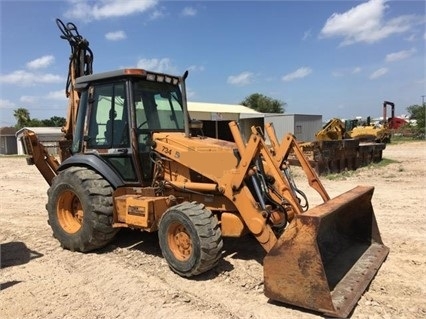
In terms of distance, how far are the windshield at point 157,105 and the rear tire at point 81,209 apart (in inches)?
40.3

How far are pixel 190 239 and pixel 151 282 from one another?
2.09ft

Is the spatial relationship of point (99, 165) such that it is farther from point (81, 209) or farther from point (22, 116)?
point (22, 116)

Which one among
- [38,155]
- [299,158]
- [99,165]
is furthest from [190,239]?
[38,155]

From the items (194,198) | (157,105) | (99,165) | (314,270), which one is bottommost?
(314,270)

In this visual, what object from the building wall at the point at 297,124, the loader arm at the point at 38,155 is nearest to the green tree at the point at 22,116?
the building wall at the point at 297,124

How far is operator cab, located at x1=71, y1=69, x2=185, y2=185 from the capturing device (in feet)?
19.0

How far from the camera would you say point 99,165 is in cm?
600

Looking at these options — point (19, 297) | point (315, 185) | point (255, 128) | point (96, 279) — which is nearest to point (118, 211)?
point (96, 279)

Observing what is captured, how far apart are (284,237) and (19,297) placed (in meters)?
2.81

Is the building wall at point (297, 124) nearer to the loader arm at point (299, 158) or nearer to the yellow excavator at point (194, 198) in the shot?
the yellow excavator at point (194, 198)

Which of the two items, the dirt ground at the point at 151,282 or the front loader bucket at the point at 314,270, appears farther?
the dirt ground at the point at 151,282

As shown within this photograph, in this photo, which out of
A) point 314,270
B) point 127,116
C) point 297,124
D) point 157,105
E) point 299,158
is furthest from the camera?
point 297,124

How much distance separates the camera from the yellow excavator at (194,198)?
4.00m

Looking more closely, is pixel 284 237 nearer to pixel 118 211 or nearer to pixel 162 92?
pixel 118 211
